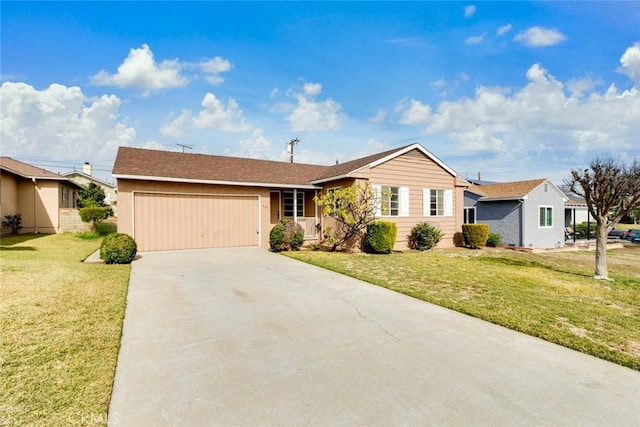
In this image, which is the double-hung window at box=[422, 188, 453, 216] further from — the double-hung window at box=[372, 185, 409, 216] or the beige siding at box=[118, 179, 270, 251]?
the beige siding at box=[118, 179, 270, 251]

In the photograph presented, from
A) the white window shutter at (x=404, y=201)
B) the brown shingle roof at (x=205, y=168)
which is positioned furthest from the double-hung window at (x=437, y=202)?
Result: the brown shingle roof at (x=205, y=168)

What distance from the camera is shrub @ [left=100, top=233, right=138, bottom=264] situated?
9.32 metres

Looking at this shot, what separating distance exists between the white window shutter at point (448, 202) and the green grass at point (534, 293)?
15.5ft

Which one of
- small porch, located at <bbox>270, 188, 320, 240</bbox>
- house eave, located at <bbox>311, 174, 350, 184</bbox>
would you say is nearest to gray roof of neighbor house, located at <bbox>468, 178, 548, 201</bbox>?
house eave, located at <bbox>311, 174, 350, 184</bbox>

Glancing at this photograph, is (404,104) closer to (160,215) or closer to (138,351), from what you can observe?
(160,215)

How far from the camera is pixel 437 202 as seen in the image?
51.0 feet

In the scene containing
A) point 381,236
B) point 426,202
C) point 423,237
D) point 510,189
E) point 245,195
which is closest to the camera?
point 381,236

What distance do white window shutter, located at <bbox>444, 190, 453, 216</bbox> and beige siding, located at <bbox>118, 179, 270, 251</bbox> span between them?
880cm

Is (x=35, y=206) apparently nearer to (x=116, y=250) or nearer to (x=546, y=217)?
(x=116, y=250)

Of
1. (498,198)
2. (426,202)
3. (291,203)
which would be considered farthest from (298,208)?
(498,198)

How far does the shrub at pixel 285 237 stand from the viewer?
12.7 metres

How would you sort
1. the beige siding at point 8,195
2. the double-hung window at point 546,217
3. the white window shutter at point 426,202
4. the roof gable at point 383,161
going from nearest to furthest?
the roof gable at point 383,161
the white window shutter at point 426,202
the beige siding at point 8,195
the double-hung window at point 546,217

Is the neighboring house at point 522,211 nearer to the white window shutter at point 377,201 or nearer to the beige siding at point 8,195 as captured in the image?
the white window shutter at point 377,201

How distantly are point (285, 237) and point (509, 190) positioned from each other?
13977 mm
